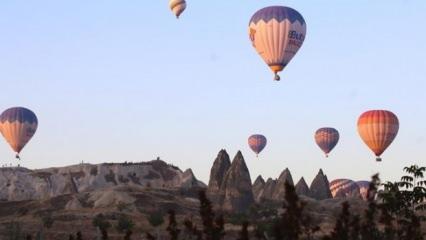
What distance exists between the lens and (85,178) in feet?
530

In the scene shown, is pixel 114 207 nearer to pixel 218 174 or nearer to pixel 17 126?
pixel 218 174

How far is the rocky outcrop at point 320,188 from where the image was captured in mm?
141375

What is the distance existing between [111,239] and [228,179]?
5411cm

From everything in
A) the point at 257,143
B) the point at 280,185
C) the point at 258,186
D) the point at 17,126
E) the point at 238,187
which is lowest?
the point at 238,187

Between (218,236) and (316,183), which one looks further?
(316,183)

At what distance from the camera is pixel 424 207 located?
19656 mm

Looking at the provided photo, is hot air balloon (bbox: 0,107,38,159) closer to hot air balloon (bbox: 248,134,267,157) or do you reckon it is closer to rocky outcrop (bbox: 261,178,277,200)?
rocky outcrop (bbox: 261,178,277,200)

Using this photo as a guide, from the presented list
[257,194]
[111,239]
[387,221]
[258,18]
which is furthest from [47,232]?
[257,194]

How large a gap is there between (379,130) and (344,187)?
78781mm

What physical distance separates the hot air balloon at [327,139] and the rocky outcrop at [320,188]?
18.1ft

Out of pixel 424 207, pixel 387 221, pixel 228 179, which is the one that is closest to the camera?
pixel 387 221

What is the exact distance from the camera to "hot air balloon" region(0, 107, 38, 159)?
12500cm

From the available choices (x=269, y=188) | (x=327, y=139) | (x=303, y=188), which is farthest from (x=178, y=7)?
(x=303, y=188)

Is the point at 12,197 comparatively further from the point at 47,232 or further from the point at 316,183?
the point at 47,232
